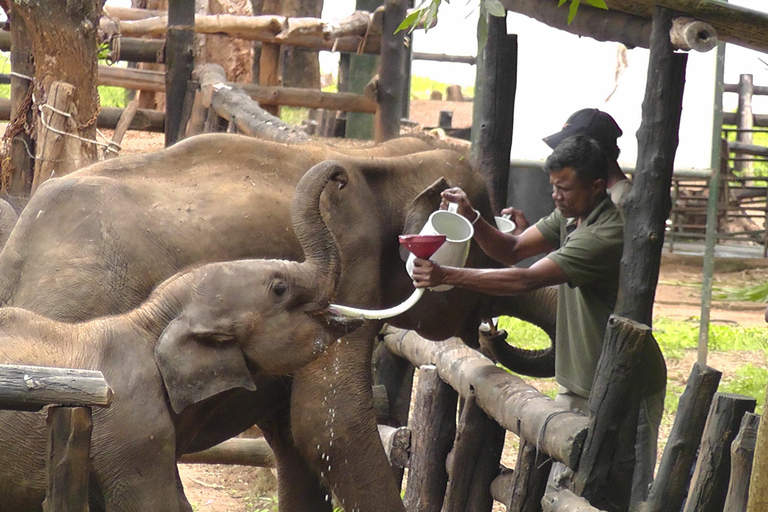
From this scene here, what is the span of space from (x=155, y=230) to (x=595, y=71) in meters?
4.60

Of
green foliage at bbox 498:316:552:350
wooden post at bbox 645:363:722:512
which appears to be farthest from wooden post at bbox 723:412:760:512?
green foliage at bbox 498:316:552:350

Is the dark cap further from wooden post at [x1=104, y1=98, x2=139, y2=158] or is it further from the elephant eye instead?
wooden post at [x1=104, y1=98, x2=139, y2=158]

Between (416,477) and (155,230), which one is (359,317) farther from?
(416,477)

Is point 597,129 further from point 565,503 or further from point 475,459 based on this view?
point 475,459

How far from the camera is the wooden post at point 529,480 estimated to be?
4.37 metres

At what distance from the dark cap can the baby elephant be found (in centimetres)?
121

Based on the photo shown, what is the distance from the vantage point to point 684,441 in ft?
11.7

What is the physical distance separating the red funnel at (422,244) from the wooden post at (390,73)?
4.03m

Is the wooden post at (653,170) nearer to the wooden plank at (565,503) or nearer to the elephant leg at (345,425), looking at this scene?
the wooden plank at (565,503)

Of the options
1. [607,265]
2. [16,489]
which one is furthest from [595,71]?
[16,489]

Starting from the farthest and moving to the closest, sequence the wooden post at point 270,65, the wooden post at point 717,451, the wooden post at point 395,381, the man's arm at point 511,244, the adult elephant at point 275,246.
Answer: the wooden post at point 270,65 < the wooden post at point 395,381 < the man's arm at point 511,244 < the adult elephant at point 275,246 < the wooden post at point 717,451

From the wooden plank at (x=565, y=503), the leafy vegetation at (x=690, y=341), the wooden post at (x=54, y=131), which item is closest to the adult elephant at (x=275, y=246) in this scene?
the wooden plank at (x=565, y=503)

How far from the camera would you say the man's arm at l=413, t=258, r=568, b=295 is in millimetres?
3979

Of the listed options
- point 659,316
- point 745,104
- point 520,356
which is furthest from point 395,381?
point 745,104
